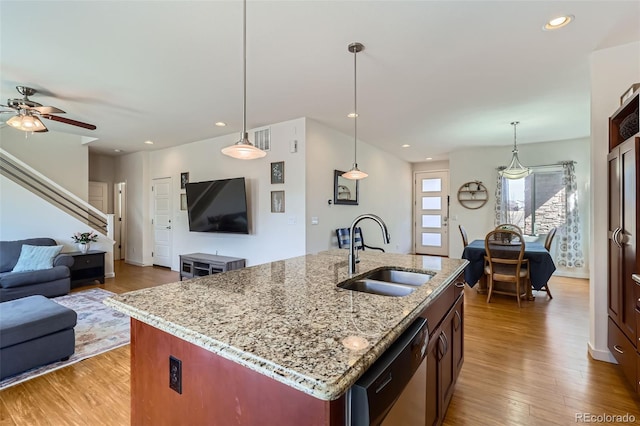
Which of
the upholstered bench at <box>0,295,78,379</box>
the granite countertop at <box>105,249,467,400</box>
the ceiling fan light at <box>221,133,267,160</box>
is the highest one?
the ceiling fan light at <box>221,133,267,160</box>

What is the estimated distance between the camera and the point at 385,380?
0.80 meters

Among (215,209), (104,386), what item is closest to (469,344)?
(104,386)

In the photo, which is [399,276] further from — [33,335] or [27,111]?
[27,111]

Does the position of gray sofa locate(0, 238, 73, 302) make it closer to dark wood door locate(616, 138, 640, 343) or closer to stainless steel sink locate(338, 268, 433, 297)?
stainless steel sink locate(338, 268, 433, 297)

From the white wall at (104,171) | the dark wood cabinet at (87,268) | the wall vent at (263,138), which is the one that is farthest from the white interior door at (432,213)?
the white wall at (104,171)

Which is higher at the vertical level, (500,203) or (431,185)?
(431,185)

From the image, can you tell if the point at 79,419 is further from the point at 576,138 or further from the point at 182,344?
the point at 576,138

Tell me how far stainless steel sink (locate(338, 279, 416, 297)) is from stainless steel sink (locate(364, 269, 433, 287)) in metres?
0.09

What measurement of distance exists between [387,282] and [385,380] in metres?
1.05

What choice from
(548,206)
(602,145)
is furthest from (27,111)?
(548,206)

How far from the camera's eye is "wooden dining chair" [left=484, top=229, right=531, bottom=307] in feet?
12.6

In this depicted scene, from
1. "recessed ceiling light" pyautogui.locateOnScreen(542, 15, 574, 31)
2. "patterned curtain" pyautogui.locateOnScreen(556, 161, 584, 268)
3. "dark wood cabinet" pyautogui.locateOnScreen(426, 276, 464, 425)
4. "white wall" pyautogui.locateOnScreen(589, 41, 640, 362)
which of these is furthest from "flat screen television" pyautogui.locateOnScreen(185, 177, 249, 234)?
"patterned curtain" pyautogui.locateOnScreen(556, 161, 584, 268)

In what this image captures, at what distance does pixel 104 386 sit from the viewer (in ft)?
7.04

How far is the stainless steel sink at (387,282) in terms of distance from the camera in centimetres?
161
